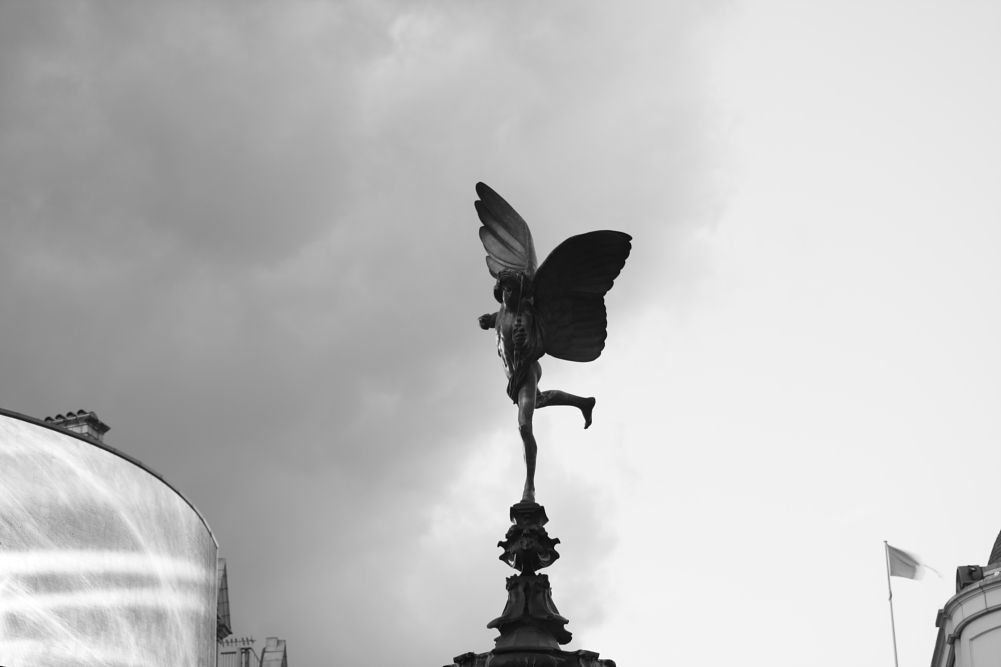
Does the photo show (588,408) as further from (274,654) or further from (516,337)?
(274,654)

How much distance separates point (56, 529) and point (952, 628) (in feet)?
85.4

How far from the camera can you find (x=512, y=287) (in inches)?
506

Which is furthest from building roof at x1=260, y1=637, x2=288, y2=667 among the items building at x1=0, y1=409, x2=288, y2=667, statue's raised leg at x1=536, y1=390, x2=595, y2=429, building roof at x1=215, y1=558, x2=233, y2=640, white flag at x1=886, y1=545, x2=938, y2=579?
statue's raised leg at x1=536, y1=390, x2=595, y2=429

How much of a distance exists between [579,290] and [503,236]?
97 cm

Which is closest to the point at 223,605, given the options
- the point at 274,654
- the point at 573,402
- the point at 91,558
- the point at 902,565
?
the point at 274,654

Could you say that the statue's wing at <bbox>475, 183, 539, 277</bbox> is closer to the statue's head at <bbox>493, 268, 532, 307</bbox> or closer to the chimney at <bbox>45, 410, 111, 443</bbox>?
the statue's head at <bbox>493, 268, 532, 307</bbox>

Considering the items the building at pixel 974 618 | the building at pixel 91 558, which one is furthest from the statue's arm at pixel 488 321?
the building at pixel 974 618

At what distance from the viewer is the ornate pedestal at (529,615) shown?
1098 cm

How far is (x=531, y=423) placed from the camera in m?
12.6

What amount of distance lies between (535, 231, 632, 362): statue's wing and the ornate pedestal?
184 centimetres

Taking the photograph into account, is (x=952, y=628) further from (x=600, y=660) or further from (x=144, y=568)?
(x=600, y=660)

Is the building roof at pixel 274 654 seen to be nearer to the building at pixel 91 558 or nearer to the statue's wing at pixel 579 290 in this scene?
the building at pixel 91 558

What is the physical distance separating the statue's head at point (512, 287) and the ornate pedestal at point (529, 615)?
6.75 feet

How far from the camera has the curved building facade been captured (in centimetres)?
3102
